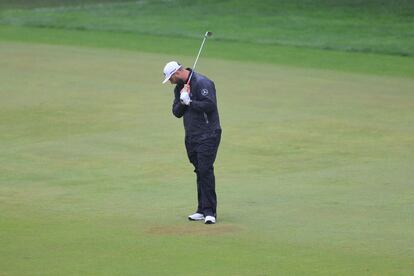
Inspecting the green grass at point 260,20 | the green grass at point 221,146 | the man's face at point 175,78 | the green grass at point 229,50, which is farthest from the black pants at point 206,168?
the green grass at point 260,20

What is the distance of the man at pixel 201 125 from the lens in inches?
566

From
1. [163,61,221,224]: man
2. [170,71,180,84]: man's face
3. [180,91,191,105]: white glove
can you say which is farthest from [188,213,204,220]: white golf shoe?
[170,71,180,84]: man's face

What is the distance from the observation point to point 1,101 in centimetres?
2431

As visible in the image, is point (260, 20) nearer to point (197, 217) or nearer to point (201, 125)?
point (201, 125)

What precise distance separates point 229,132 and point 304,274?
30.0 ft

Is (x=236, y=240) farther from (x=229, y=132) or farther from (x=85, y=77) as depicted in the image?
(x=85, y=77)

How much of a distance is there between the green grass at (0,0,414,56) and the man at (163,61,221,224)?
17322mm

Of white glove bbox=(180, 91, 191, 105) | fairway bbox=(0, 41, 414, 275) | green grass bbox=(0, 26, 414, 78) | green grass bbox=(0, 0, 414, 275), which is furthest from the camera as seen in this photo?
green grass bbox=(0, 26, 414, 78)

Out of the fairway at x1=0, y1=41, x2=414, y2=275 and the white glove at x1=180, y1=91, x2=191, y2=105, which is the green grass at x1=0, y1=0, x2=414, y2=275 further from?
the white glove at x1=180, y1=91, x2=191, y2=105

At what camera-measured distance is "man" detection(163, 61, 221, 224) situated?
566 inches

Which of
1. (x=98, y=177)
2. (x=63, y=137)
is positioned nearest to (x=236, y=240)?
(x=98, y=177)

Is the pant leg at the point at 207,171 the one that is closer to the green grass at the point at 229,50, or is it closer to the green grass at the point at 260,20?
the green grass at the point at 229,50

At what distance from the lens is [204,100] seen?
14391mm

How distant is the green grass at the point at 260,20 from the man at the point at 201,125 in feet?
56.8
